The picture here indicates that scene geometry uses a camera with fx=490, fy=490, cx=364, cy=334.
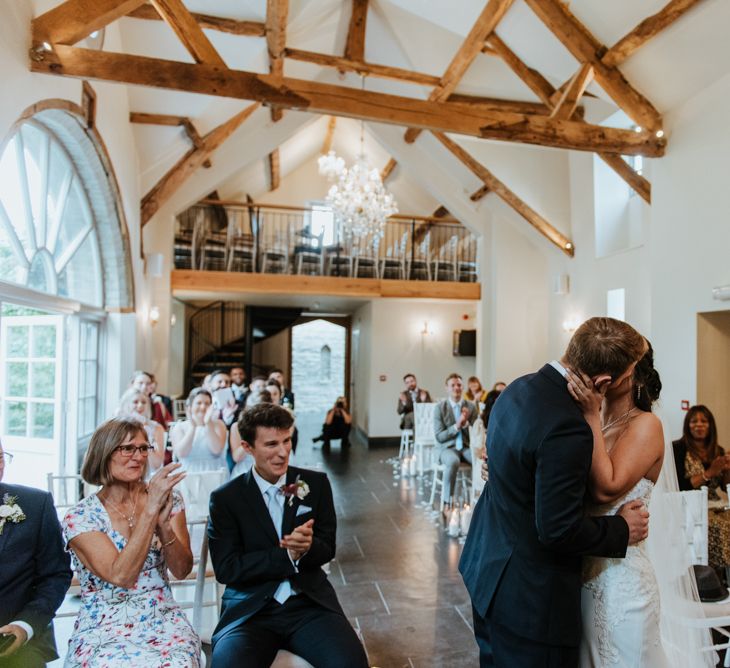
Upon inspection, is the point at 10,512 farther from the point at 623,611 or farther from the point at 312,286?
the point at 312,286

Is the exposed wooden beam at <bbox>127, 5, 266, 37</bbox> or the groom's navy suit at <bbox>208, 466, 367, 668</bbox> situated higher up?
the exposed wooden beam at <bbox>127, 5, 266, 37</bbox>

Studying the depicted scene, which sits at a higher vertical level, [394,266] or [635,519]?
[394,266]

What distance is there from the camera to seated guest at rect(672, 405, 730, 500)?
11.6 ft

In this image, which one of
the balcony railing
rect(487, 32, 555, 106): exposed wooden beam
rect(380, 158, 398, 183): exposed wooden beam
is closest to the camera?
rect(487, 32, 555, 106): exposed wooden beam

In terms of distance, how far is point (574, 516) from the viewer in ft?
4.24

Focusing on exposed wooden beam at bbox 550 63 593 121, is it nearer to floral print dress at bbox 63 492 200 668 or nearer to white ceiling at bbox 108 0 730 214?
white ceiling at bbox 108 0 730 214

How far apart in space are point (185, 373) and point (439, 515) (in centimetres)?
830

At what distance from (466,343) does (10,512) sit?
8.86 m

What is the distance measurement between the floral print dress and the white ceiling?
5.01 metres

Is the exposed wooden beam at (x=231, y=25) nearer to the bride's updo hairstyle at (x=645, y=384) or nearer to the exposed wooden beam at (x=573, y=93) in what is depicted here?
the exposed wooden beam at (x=573, y=93)

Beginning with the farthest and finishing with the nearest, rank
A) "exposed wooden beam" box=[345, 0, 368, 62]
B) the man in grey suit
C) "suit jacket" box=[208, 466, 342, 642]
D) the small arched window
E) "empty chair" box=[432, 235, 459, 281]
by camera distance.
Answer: the small arched window
"empty chair" box=[432, 235, 459, 281]
"exposed wooden beam" box=[345, 0, 368, 62]
the man in grey suit
"suit jacket" box=[208, 466, 342, 642]

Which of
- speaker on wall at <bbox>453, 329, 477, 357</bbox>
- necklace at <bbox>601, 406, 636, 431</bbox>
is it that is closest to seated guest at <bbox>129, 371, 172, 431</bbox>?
necklace at <bbox>601, 406, 636, 431</bbox>

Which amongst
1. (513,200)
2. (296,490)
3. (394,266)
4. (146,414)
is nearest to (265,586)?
(296,490)

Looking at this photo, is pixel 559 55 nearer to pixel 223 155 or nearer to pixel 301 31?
pixel 301 31
